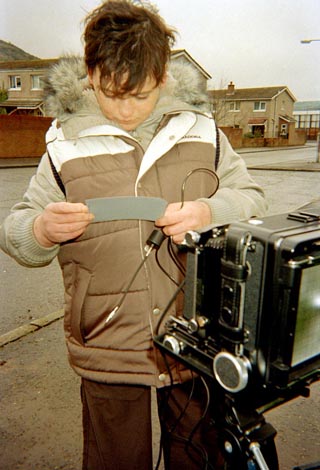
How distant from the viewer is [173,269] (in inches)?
56.7

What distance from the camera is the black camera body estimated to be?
89 cm

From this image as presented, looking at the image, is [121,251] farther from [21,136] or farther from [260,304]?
[21,136]

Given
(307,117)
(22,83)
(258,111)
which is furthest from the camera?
(307,117)

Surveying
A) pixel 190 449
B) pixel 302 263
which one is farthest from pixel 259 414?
pixel 190 449

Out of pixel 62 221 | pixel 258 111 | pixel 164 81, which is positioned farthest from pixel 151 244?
pixel 258 111

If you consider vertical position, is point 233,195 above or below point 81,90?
below

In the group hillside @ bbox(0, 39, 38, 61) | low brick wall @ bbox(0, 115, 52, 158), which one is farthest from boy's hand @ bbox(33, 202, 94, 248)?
hillside @ bbox(0, 39, 38, 61)

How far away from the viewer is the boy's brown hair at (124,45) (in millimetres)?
1284

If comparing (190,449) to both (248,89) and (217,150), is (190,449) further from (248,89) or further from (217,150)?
(248,89)

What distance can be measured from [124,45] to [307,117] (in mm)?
63659

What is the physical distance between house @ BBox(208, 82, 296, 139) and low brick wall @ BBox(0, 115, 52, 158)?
29.6 metres

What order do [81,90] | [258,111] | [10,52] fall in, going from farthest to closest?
[10,52]
[258,111]
[81,90]

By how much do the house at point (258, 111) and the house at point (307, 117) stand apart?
316 inches

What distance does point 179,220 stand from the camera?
1.22 metres
